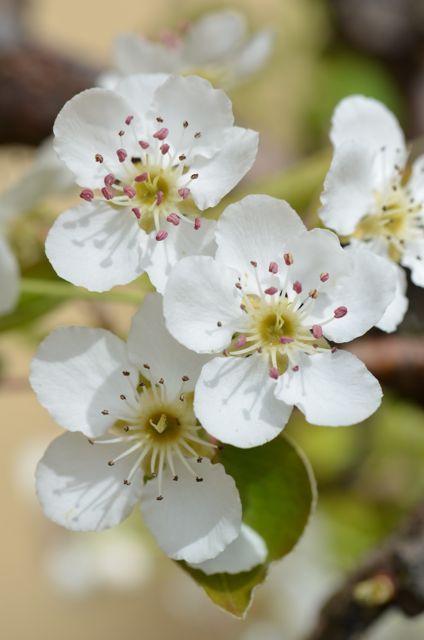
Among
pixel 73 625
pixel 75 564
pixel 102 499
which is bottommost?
pixel 73 625

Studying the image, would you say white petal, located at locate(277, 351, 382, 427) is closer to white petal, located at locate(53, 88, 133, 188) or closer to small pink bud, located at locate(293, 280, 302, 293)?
small pink bud, located at locate(293, 280, 302, 293)

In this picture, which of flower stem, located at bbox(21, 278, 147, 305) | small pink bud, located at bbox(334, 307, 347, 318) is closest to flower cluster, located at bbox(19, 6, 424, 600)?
small pink bud, located at bbox(334, 307, 347, 318)

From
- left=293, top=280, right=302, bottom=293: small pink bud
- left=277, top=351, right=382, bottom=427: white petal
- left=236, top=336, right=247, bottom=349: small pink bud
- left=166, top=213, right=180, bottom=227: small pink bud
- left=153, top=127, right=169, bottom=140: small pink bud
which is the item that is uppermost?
left=153, top=127, right=169, bottom=140: small pink bud

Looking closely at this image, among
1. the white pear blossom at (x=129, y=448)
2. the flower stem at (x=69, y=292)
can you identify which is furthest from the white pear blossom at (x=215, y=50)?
the white pear blossom at (x=129, y=448)

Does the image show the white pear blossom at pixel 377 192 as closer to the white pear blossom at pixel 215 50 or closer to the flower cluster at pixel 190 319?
the flower cluster at pixel 190 319

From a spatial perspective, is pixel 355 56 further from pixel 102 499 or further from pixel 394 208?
pixel 102 499

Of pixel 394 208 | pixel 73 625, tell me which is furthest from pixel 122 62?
pixel 73 625
